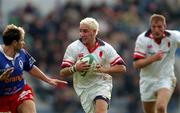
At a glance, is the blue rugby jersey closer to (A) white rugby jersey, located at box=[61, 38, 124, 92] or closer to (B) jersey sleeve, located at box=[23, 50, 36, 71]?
(B) jersey sleeve, located at box=[23, 50, 36, 71]

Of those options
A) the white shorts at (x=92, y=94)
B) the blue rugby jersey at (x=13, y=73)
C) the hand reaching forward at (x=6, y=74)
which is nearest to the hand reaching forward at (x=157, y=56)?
the white shorts at (x=92, y=94)

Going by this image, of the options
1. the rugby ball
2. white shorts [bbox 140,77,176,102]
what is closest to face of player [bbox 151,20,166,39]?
white shorts [bbox 140,77,176,102]

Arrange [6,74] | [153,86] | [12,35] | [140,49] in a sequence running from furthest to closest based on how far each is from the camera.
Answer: [153,86] → [140,49] → [12,35] → [6,74]

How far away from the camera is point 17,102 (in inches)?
535

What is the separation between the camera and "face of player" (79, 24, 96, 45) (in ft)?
45.0

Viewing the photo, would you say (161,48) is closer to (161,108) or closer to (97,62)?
(161,108)

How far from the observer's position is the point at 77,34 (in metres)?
23.4

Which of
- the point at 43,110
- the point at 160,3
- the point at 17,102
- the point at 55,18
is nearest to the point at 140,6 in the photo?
the point at 160,3

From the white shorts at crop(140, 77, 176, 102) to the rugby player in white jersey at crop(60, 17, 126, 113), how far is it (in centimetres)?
132

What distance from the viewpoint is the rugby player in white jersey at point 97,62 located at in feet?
45.2

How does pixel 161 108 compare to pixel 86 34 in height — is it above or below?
below

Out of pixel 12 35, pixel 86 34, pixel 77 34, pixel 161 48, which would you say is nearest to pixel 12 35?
pixel 12 35

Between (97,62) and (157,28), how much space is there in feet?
5.07

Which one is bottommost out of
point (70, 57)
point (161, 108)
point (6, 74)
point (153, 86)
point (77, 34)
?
point (161, 108)
